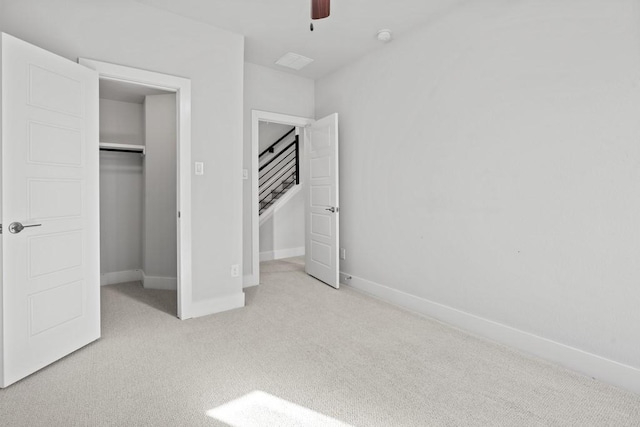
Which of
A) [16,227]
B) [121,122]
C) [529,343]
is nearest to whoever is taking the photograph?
[16,227]

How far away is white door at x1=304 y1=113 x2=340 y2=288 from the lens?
392 cm

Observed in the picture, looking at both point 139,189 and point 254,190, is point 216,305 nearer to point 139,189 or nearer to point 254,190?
point 254,190

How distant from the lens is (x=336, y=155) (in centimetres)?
385

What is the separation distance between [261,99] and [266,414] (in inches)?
139

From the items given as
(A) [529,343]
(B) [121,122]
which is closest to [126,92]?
(B) [121,122]

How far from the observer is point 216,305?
3137 mm

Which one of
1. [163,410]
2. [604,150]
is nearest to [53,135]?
[163,410]

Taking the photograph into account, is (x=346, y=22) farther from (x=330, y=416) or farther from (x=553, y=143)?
(x=330, y=416)

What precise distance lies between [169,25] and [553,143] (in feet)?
10.7

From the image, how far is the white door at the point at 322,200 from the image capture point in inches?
154

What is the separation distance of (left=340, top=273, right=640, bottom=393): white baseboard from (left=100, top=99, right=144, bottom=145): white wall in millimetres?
3706

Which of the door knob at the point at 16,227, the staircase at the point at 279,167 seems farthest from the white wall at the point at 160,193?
the staircase at the point at 279,167

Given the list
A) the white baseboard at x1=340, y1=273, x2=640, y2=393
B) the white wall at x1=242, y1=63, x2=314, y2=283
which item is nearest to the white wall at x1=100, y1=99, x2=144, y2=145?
the white wall at x1=242, y1=63, x2=314, y2=283

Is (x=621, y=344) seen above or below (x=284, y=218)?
below
